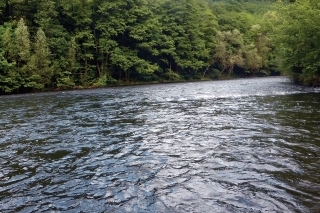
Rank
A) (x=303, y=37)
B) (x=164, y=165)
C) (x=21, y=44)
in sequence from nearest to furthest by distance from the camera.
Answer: (x=164, y=165)
(x=303, y=37)
(x=21, y=44)

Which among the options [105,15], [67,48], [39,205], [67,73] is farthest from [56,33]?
[39,205]

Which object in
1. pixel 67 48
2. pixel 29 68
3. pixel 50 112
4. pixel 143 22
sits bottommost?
pixel 50 112

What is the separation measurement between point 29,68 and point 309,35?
3529 cm

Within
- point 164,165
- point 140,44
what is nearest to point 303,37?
point 164,165

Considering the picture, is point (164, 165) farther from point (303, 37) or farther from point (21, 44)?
point (21, 44)

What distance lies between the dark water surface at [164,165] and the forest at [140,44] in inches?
833

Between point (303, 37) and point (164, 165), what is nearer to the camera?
point (164, 165)

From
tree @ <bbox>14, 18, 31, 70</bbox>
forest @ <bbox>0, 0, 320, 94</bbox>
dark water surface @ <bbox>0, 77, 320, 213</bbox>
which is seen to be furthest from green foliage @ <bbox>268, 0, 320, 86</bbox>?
tree @ <bbox>14, 18, 31, 70</bbox>

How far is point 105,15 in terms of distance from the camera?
5541 centimetres

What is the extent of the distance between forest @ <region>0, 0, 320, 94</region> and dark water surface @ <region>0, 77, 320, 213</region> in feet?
69.4

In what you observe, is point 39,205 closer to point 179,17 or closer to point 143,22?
point 143,22

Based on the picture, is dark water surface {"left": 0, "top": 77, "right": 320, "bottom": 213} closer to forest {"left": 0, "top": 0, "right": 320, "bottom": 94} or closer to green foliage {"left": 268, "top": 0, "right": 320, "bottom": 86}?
green foliage {"left": 268, "top": 0, "right": 320, "bottom": 86}

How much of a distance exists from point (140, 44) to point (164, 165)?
53158 mm

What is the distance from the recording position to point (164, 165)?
843 centimetres
